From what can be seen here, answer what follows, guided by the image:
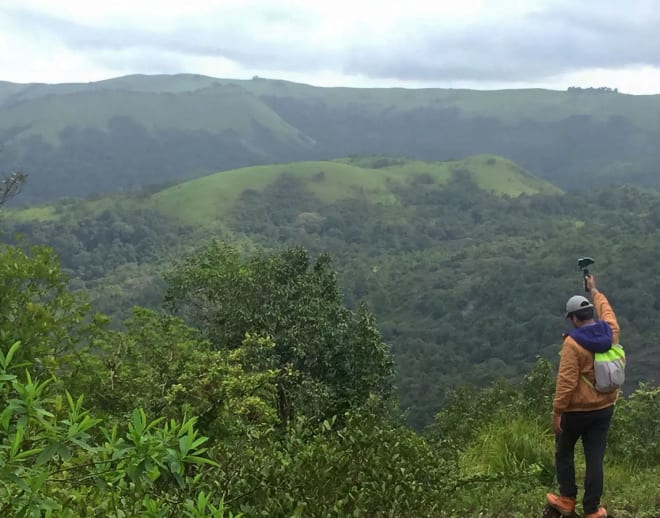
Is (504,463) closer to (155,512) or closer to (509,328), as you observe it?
(155,512)

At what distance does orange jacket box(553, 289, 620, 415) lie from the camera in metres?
5.80

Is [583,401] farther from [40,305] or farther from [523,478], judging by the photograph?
[40,305]

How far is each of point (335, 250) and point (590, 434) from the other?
16662 cm

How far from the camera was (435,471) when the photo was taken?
16.9ft

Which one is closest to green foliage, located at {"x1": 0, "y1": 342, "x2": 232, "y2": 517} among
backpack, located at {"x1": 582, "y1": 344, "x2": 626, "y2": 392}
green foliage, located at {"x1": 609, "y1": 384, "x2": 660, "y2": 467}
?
backpack, located at {"x1": 582, "y1": 344, "x2": 626, "y2": 392}

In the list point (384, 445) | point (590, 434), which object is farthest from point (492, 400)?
point (384, 445)

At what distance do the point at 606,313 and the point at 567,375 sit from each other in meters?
0.90

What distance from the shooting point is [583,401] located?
5887 millimetres

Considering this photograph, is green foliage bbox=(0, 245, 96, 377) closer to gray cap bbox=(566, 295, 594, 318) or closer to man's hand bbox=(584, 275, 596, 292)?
man's hand bbox=(584, 275, 596, 292)

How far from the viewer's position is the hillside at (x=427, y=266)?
98.1 meters

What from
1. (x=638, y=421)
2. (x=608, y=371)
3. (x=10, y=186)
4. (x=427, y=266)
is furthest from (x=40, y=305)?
(x=427, y=266)

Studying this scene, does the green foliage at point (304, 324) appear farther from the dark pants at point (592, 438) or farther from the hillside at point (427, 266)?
the hillside at point (427, 266)

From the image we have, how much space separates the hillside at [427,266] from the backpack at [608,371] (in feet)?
145

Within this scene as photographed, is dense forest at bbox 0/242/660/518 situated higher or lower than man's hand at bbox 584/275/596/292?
lower
